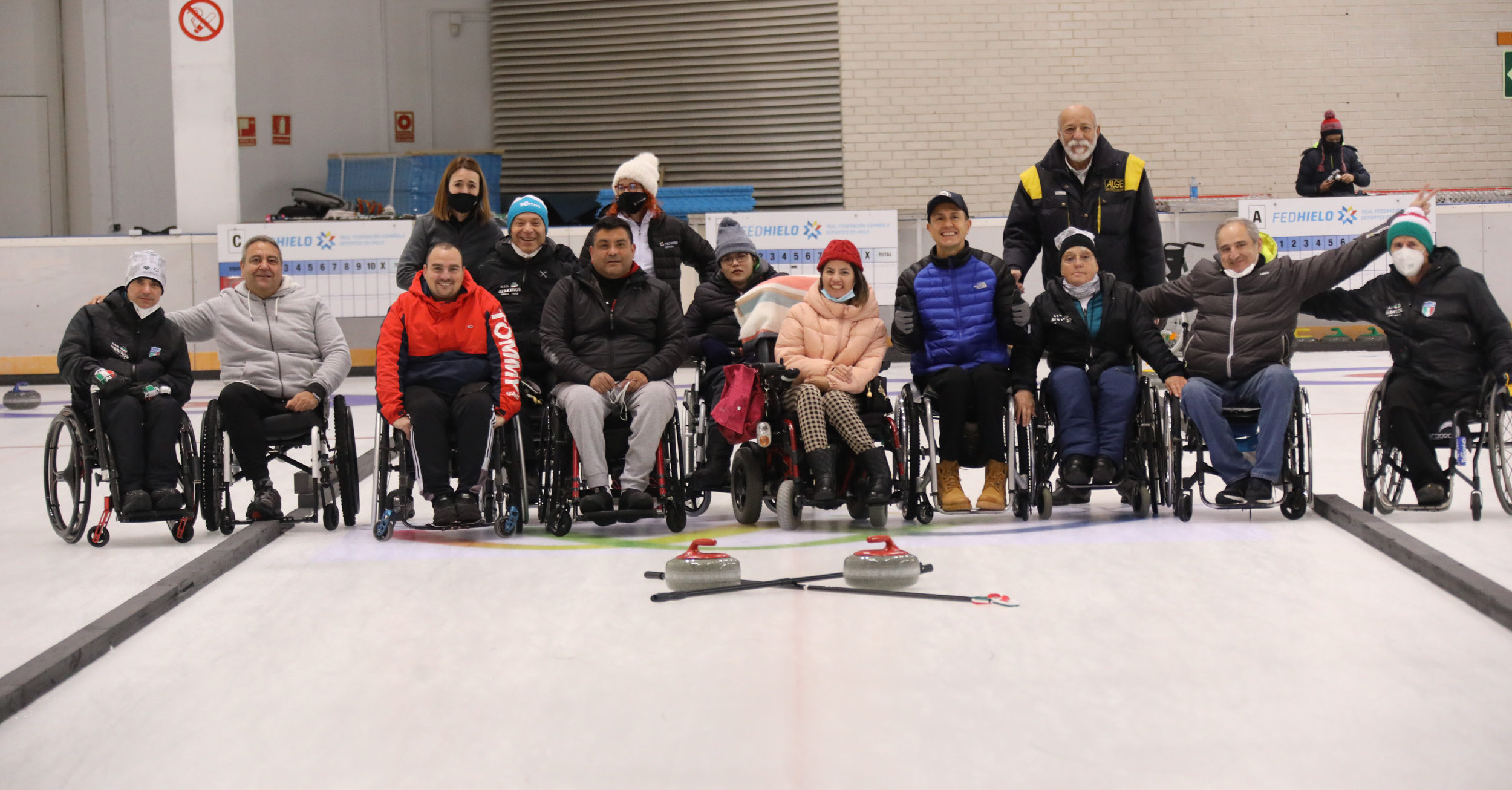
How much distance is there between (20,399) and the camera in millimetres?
8547

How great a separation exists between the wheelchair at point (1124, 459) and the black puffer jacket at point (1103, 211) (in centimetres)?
51

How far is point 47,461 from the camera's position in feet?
13.7

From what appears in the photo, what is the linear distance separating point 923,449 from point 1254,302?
1168 millimetres

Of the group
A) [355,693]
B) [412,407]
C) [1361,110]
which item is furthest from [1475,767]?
[1361,110]

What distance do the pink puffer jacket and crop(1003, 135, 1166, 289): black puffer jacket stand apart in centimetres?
64

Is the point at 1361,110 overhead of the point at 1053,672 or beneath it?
overhead

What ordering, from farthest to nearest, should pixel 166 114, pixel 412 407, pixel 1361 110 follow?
1. pixel 166 114
2. pixel 1361 110
3. pixel 412 407

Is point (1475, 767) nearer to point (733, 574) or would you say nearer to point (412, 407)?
point (733, 574)

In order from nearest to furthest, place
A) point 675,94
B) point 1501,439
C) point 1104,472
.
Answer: point 1501,439 < point 1104,472 < point 675,94

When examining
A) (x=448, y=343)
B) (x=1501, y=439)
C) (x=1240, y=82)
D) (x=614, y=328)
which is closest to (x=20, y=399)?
(x=448, y=343)

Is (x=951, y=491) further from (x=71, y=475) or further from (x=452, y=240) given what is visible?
(x=71, y=475)

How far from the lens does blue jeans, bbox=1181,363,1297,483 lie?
4074mm

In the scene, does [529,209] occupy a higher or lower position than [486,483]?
higher

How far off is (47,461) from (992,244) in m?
7.53
